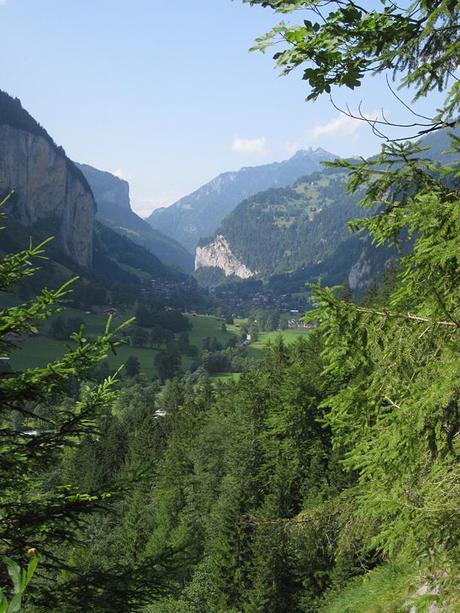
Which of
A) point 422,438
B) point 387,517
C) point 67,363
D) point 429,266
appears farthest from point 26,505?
point 429,266

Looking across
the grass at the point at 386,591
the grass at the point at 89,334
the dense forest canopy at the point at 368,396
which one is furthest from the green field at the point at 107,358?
the dense forest canopy at the point at 368,396

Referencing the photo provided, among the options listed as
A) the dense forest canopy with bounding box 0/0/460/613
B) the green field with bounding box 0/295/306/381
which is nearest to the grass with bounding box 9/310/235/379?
the green field with bounding box 0/295/306/381

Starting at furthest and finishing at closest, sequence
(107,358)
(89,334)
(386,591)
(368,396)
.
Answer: (89,334) → (107,358) → (386,591) → (368,396)

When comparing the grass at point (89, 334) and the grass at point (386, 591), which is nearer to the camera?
the grass at point (386, 591)

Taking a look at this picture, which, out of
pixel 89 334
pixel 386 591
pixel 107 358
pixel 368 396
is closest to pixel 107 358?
pixel 107 358

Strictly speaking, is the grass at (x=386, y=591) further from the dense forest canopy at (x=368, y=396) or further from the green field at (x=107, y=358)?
the green field at (x=107, y=358)

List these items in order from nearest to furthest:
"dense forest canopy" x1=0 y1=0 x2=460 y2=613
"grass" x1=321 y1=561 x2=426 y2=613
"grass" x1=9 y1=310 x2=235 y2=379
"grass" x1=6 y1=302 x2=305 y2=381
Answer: "dense forest canopy" x1=0 y1=0 x2=460 y2=613 < "grass" x1=321 y1=561 x2=426 y2=613 < "grass" x1=6 y1=302 x2=305 y2=381 < "grass" x1=9 y1=310 x2=235 y2=379

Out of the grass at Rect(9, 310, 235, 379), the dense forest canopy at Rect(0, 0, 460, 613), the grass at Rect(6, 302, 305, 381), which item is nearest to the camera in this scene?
the dense forest canopy at Rect(0, 0, 460, 613)

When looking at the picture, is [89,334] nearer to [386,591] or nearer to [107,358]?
[107,358]

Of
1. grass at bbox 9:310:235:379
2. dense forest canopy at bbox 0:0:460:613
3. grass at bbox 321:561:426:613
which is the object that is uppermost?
dense forest canopy at bbox 0:0:460:613

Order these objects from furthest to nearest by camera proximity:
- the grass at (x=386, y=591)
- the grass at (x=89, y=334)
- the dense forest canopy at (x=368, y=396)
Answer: the grass at (x=89, y=334), the grass at (x=386, y=591), the dense forest canopy at (x=368, y=396)

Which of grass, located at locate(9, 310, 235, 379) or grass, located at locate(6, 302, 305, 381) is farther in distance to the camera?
grass, located at locate(9, 310, 235, 379)

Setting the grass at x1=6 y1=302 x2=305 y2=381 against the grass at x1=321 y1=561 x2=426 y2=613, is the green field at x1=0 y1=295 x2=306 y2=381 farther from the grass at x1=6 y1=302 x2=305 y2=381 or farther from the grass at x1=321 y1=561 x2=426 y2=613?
the grass at x1=321 y1=561 x2=426 y2=613

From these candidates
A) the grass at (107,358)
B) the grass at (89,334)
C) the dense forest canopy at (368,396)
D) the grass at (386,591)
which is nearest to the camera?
the dense forest canopy at (368,396)
